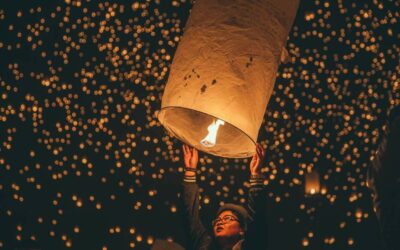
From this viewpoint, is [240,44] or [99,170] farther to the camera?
[99,170]

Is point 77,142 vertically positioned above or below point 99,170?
above

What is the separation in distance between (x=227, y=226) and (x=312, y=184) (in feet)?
4.41

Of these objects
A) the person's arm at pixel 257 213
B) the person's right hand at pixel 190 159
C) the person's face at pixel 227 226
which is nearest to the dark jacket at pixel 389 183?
the person's arm at pixel 257 213

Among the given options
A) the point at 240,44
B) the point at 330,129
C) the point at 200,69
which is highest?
the point at 240,44

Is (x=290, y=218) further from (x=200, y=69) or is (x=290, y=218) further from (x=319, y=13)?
(x=200, y=69)

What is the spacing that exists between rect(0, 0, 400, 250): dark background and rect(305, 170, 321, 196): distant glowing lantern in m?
0.14

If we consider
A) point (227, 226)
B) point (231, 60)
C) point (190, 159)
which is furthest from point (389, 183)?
point (227, 226)

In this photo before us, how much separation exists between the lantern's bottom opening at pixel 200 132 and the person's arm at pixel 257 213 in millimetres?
328

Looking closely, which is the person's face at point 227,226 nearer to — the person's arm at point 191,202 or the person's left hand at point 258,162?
the person's arm at point 191,202

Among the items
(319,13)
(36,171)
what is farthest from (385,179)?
(36,171)

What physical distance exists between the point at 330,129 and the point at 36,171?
9.72 feet

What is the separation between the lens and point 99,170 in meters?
3.76

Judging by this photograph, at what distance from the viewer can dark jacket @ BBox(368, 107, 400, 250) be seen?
75cm

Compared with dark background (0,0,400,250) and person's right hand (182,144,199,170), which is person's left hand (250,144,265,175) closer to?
person's right hand (182,144,199,170)
